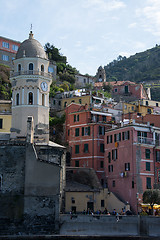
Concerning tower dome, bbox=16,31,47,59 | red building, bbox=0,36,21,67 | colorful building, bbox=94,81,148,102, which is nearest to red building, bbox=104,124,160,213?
tower dome, bbox=16,31,47,59

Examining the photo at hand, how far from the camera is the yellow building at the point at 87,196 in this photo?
168 ft

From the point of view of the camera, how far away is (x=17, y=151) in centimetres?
4041

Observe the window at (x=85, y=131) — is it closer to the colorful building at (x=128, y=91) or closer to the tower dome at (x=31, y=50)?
the tower dome at (x=31, y=50)

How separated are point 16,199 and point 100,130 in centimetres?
2339

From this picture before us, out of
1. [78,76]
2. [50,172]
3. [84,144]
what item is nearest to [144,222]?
[50,172]

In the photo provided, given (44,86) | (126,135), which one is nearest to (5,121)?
(44,86)

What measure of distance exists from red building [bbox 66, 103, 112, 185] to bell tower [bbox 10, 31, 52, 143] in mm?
10653

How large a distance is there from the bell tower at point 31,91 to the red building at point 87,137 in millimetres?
10653

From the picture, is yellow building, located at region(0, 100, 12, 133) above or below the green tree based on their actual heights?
above

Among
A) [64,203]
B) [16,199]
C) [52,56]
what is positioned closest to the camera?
[16,199]

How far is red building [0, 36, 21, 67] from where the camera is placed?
9225cm

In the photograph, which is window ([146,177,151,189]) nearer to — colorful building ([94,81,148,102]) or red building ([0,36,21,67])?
colorful building ([94,81,148,102])

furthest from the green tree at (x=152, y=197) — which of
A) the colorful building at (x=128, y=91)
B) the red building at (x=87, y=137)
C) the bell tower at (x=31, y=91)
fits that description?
the colorful building at (x=128, y=91)

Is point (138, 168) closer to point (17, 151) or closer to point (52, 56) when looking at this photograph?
point (17, 151)
